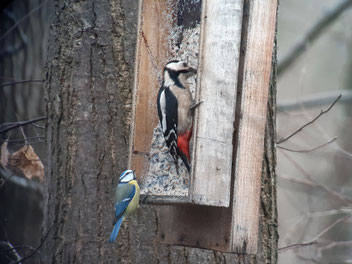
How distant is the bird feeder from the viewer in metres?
3.00

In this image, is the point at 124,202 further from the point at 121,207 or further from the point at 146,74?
the point at 146,74

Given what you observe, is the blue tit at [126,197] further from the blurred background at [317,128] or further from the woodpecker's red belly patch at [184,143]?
the blurred background at [317,128]

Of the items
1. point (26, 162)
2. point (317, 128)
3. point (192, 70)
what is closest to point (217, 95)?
point (192, 70)

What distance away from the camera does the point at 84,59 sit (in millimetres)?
3932

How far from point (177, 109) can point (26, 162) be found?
1.64m

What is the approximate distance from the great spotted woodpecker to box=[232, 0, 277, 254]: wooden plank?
275 mm

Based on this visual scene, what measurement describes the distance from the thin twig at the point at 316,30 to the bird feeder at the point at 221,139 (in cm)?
242

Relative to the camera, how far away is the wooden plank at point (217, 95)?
298 cm

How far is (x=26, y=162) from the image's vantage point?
4402 mm

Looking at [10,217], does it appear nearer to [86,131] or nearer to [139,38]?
[86,131]

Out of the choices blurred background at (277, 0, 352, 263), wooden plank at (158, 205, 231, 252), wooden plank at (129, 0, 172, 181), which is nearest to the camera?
wooden plank at (158, 205, 231, 252)

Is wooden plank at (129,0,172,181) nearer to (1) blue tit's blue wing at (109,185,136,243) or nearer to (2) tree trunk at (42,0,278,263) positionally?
(1) blue tit's blue wing at (109,185,136,243)

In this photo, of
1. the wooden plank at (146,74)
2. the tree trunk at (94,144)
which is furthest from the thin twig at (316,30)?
the wooden plank at (146,74)

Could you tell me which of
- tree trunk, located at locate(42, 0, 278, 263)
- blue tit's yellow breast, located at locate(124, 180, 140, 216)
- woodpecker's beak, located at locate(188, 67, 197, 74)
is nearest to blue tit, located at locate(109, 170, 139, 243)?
blue tit's yellow breast, located at locate(124, 180, 140, 216)
